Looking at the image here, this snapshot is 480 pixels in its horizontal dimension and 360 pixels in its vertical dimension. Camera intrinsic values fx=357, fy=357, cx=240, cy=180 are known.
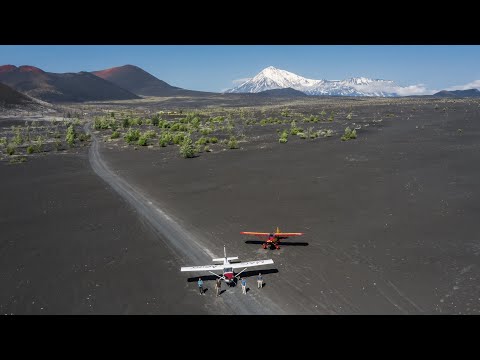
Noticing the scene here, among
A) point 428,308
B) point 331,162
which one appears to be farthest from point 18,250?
point 331,162

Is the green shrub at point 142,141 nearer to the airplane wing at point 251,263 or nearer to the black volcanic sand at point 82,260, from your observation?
the black volcanic sand at point 82,260

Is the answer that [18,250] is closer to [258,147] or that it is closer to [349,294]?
[349,294]

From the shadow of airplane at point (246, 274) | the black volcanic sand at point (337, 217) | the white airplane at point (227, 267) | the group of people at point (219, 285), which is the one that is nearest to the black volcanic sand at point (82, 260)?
the black volcanic sand at point (337, 217)

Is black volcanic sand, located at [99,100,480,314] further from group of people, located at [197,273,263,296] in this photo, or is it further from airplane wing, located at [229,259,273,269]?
airplane wing, located at [229,259,273,269]

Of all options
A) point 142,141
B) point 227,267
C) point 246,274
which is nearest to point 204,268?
point 227,267

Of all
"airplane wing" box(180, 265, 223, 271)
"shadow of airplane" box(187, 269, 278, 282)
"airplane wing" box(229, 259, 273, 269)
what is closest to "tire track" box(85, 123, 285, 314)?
"shadow of airplane" box(187, 269, 278, 282)
